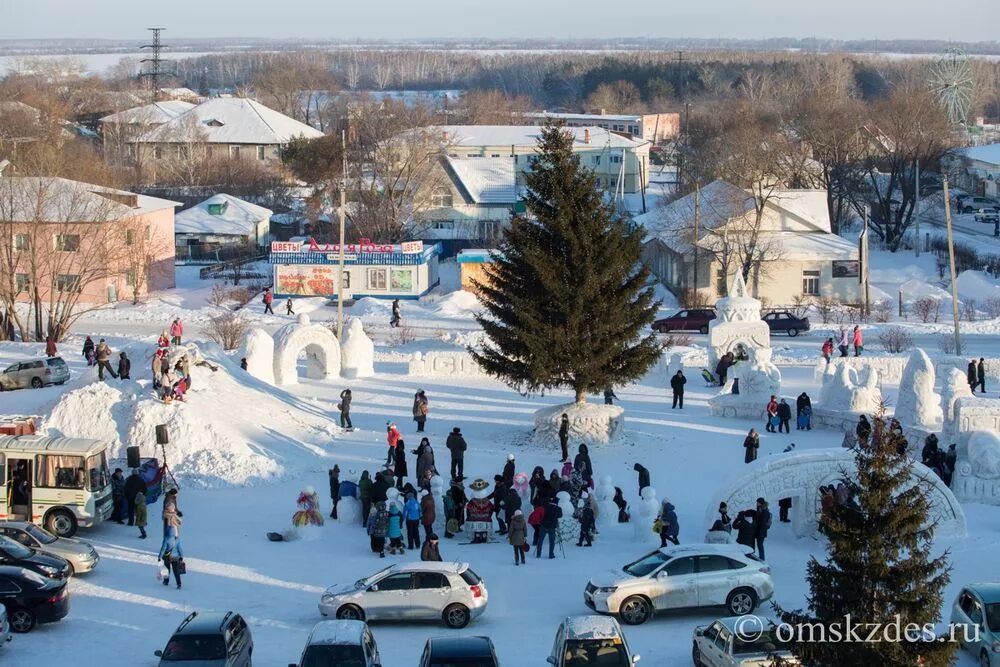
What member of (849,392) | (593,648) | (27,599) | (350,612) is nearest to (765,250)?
(849,392)

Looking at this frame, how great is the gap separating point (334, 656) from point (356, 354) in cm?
2228

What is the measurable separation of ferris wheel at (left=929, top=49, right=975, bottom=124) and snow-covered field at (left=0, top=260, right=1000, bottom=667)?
181ft

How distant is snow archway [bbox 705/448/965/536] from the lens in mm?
22312

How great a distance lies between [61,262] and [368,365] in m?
15.7

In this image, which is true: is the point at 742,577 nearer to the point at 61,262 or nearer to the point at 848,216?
the point at 61,262

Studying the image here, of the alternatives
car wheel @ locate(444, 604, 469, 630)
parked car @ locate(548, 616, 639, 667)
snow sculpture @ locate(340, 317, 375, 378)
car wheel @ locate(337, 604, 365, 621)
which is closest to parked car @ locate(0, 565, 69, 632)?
car wheel @ locate(337, 604, 365, 621)

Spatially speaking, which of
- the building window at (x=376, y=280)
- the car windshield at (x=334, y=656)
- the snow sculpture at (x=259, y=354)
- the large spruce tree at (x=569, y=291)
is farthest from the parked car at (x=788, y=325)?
the car windshield at (x=334, y=656)

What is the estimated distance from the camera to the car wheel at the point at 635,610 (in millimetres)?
18141

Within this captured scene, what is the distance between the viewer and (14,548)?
61.1 ft

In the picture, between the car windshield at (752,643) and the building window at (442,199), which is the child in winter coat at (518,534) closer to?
the car windshield at (752,643)

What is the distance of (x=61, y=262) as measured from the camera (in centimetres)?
4744

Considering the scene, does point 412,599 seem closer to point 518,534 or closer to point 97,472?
point 518,534

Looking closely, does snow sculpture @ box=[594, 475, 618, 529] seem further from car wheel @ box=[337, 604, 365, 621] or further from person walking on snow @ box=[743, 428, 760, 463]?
car wheel @ box=[337, 604, 365, 621]

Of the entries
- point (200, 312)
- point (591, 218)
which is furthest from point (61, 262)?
point (591, 218)
